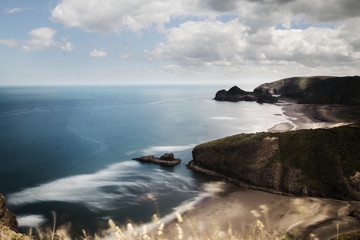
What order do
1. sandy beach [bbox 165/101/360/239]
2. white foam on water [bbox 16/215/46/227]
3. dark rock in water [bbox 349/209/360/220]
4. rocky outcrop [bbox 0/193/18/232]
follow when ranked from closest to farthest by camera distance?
rocky outcrop [bbox 0/193/18/232]
sandy beach [bbox 165/101/360/239]
dark rock in water [bbox 349/209/360/220]
white foam on water [bbox 16/215/46/227]

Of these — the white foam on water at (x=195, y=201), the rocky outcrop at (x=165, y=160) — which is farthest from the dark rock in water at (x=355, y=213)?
the rocky outcrop at (x=165, y=160)

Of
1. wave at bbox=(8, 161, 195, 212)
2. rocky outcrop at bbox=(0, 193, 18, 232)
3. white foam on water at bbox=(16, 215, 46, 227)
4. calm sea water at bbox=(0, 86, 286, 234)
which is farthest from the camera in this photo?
wave at bbox=(8, 161, 195, 212)

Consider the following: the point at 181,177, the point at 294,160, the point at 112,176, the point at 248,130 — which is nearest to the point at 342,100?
the point at 248,130

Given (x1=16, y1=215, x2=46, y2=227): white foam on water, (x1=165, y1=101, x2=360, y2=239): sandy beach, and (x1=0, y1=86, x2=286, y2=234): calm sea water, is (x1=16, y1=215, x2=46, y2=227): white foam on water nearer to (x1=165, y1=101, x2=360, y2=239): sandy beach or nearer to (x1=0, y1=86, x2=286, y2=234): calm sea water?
(x1=0, y1=86, x2=286, y2=234): calm sea water

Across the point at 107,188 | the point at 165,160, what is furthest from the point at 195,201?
the point at 165,160

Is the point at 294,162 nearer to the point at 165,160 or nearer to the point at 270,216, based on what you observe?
the point at 270,216

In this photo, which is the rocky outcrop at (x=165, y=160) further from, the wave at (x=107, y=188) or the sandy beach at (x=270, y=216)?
the sandy beach at (x=270, y=216)

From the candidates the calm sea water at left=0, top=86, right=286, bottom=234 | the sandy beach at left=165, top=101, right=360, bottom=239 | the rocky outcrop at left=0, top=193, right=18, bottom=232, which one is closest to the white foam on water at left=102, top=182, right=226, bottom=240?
the calm sea water at left=0, top=86, right=286, bottom=234
